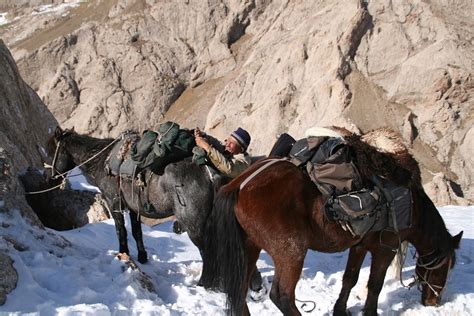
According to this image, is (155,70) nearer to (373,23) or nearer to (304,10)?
(304,10)

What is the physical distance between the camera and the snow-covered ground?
4.57m

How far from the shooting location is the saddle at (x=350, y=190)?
13.5 ft

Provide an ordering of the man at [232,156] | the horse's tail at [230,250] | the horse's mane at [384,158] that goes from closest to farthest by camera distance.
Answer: the horse's tail at [230,250] → the horse's mane at [384,158] → the man at [232,156]

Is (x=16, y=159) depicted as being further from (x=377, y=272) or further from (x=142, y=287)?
(x=377, y=272)

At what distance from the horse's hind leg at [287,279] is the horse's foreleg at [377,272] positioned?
1112mm

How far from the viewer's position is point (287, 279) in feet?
13.3

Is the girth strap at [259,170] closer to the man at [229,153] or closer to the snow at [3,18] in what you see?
the man at [229,153]

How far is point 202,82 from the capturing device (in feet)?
119

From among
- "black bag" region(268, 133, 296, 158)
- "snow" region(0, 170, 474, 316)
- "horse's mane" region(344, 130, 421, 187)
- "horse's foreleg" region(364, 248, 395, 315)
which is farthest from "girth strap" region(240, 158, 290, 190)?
"snow" region(0, 170, 474, 316)

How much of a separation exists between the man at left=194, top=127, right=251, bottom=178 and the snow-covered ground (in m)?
1.51

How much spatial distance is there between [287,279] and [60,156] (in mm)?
4186

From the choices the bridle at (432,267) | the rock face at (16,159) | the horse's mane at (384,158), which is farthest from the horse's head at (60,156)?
the bridle at (432,267)

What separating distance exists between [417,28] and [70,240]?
26.2m

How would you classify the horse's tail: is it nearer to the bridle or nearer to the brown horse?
the brown horse
